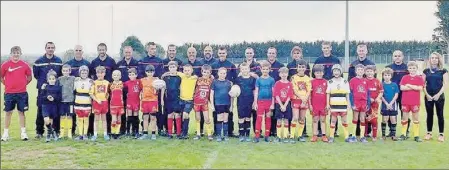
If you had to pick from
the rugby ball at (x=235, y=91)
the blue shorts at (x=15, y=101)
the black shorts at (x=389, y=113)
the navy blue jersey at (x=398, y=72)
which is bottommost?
the black shorts at (x=389, y=113)

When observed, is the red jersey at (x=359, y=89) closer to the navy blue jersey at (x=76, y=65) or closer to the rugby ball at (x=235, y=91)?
the rugby ball at (x=235, y=91)

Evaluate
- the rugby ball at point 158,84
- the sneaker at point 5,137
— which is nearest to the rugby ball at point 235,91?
the rugby ball at point 158,84

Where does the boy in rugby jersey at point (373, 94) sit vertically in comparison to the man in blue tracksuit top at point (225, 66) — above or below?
below

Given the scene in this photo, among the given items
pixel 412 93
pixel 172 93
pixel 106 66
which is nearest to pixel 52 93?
pixel 106 66

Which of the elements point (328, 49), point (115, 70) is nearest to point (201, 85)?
point (115, 70)

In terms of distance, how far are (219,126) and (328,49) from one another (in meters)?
2.60

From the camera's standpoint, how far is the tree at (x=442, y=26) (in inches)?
1813

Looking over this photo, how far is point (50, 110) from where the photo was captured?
9.95 metres

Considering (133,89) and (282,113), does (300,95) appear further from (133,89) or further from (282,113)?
(133,89)

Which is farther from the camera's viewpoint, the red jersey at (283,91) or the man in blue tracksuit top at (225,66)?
the man in blue tracksuit top at (225,66)

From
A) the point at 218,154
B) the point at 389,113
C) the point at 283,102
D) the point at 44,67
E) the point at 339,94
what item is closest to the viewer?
the point at 218,154

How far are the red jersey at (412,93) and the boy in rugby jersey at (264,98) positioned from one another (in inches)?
100

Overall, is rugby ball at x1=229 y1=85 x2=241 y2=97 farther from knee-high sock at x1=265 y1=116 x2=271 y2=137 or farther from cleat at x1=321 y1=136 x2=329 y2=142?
cleat at x1=321 y1=136 x2=329 y2=142

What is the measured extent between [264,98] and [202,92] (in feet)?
3.87
